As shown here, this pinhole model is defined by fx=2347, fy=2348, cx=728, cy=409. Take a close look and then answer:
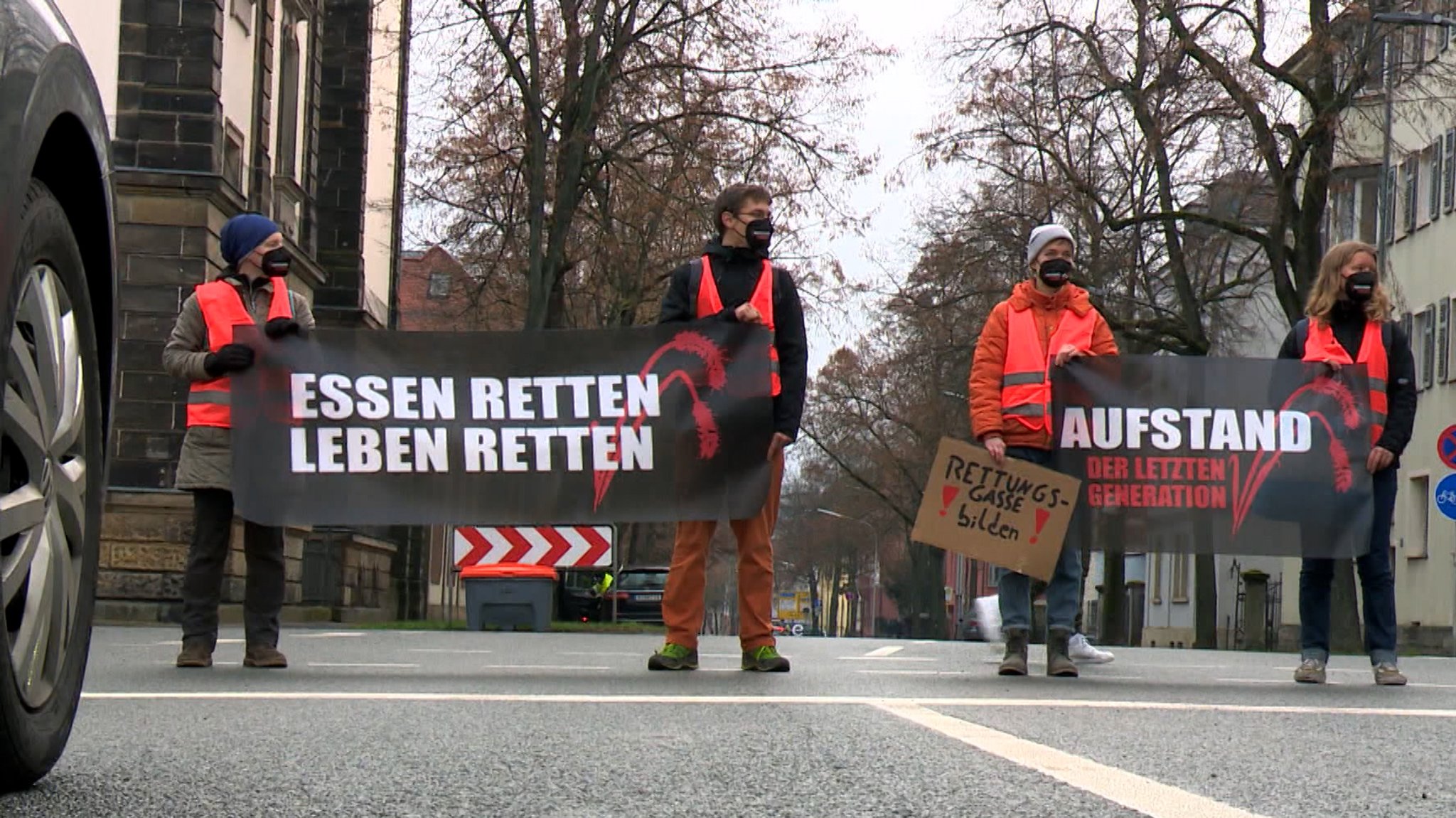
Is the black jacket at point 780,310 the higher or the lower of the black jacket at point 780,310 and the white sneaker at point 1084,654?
the higher

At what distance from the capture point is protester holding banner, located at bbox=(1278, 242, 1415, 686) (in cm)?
1066

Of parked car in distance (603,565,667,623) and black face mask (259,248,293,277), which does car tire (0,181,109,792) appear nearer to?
black face mask (259,248,293,277)

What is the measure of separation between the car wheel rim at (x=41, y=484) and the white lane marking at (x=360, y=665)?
659 centimetres

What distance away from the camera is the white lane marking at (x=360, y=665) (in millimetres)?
10695

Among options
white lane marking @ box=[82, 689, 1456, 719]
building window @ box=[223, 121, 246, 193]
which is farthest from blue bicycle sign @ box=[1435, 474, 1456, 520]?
white lane marking @ box=[82, 689, 1456, 719]

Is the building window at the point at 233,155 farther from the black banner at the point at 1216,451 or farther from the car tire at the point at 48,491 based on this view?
the car tire at the point at 48,491

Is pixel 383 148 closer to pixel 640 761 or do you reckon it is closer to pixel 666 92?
pixel 666 92

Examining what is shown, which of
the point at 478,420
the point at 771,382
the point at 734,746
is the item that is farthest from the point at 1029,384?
the point at 734,746

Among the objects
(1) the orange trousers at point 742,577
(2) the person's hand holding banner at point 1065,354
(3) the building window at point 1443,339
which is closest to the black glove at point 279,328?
(1) the orange trousers at point 742,577

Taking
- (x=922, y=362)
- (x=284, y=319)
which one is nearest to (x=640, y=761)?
(x=284, y=319)

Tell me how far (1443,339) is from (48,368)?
42.1m

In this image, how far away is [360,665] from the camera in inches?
431

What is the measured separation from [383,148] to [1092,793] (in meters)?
43.6

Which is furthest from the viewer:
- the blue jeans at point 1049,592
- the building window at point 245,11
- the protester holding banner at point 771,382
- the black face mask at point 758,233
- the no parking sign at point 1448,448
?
the building window at point 245,11
